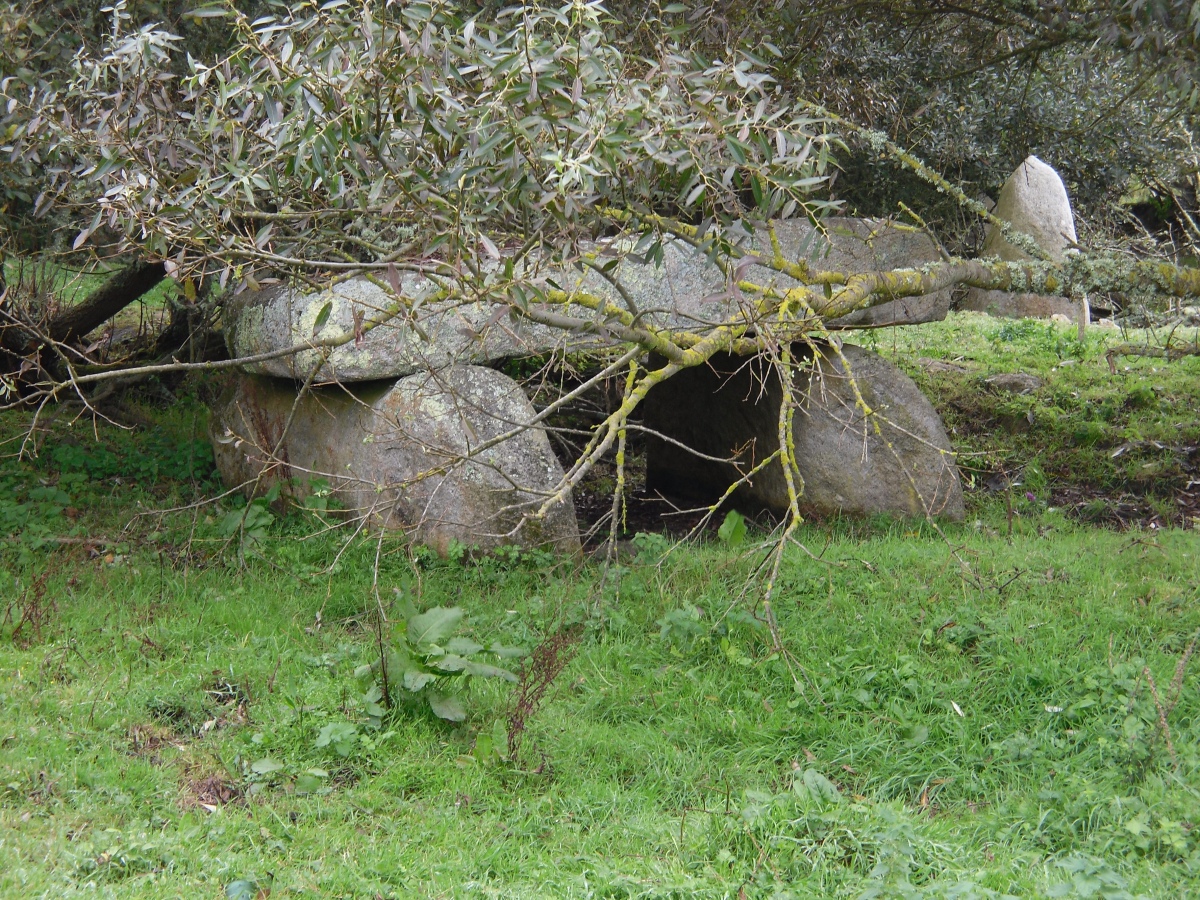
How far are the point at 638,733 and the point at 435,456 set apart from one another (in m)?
2.38

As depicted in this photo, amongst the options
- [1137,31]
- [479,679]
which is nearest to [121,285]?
[479,679]

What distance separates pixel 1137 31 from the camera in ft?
17.0

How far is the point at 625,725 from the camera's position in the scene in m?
4.47

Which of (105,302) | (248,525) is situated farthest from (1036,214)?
(105,302)

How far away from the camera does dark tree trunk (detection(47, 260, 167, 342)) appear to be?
25.2 feet

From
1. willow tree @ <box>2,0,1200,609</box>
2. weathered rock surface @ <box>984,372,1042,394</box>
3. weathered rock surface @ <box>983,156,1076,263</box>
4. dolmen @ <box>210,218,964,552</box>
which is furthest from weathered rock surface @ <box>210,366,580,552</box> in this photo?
weathered rock surface @ <box>983,156,1076,263</box>

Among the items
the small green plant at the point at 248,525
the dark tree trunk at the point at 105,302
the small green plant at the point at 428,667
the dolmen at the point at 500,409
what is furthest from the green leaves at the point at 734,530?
the dark tree trunk at the point at 105,302

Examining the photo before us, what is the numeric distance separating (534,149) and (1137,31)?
3.32 meters

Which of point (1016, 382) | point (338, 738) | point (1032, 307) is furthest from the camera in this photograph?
point (1032, 307)

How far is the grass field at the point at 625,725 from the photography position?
3498mm

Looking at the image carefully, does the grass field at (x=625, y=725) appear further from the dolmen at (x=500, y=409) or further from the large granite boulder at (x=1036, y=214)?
the large granite boulder at (x=1036, y=214)

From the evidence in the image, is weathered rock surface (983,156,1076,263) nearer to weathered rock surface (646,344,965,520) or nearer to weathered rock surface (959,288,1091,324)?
weathered rock surface (959,288,1091,324)

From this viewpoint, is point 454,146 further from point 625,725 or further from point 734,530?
point 734,530

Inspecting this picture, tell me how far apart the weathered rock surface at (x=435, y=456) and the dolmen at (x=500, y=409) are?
12mm
